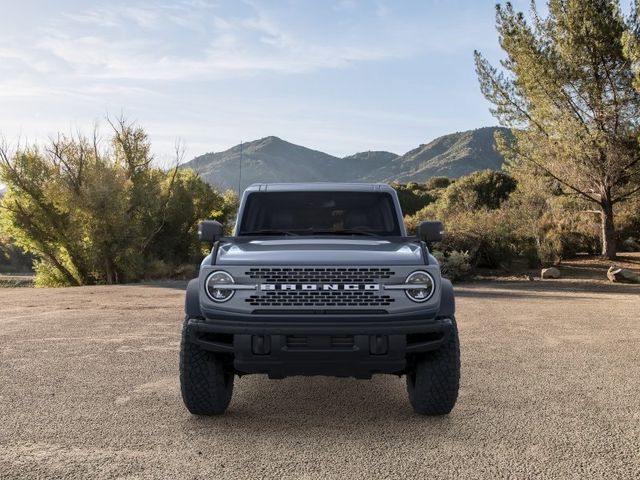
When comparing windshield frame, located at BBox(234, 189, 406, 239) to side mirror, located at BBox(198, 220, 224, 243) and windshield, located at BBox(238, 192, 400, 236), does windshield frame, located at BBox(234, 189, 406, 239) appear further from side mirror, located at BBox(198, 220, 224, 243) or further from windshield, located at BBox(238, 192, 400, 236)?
side mirror, located at BBox(198, 220, 224, 243)

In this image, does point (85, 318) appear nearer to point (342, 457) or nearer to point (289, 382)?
point (289, 382)

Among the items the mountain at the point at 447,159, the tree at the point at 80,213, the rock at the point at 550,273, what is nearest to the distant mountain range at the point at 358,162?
the mountain at the point at 447,159

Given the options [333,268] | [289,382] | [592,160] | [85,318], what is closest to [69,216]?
[85,318]

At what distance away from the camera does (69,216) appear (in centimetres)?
2817

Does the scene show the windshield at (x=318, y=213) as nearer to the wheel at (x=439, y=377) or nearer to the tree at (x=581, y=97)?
the wheel at (x=439, y=377)

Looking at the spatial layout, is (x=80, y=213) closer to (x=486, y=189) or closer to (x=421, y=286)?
(x=421, y=286)

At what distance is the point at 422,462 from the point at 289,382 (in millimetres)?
2632

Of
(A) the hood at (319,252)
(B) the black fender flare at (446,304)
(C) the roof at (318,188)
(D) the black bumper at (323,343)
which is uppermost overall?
(C) the roof at (318,188)

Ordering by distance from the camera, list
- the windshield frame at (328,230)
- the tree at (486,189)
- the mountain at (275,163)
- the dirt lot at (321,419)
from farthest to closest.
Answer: the mountain at (275,163), the tree at (486,189), the windshield frame at (328,230), the dirt lot at (321,419)

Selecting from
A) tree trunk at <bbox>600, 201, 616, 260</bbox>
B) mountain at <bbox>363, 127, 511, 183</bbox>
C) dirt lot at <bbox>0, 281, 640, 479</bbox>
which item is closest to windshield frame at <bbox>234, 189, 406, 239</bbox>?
dirt lot at <bbox>0, 281, 640, 479</bbox>

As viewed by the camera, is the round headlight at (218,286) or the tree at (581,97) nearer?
the round headlight at (218,286)

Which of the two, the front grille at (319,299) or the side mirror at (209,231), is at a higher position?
the side mirror at (209,231)

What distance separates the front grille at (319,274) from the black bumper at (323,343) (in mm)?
290

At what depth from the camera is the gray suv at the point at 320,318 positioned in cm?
461
